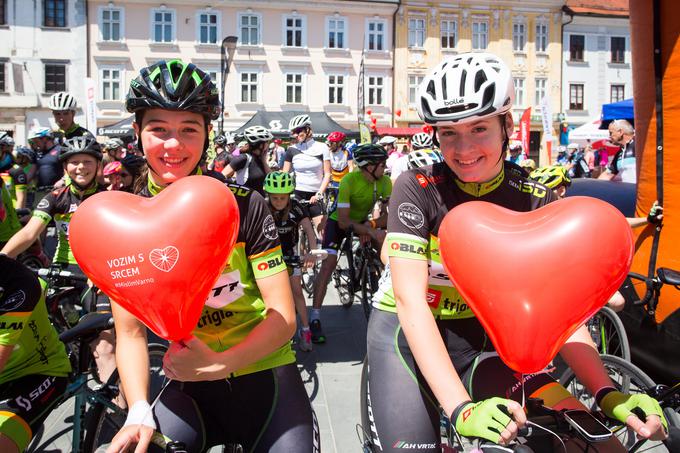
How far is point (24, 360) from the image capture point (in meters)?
2.88

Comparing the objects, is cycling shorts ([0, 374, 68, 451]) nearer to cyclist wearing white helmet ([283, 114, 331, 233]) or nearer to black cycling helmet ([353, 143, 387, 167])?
black cycling helmet ([353, 143, 387, 167])

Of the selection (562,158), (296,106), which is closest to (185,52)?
(296,106)

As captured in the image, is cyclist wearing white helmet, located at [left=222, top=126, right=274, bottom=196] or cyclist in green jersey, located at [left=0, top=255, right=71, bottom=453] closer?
cyclist in green jersey, located at [left=0, top=255, right=71, bottom=453]

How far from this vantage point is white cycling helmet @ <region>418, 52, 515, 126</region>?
2061mm

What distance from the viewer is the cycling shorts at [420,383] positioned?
7.06 feet

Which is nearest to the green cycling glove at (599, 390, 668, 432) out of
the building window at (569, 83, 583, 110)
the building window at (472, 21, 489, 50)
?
the building window at (472, 21, 489, 50)

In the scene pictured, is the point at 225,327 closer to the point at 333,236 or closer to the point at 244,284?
the point at 244,284

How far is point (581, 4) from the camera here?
42.8 metres

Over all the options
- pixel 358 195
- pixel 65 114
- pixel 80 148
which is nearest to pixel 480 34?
pixel 358 195

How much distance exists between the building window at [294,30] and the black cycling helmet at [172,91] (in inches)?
1492

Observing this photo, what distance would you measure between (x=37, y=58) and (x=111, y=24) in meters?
4.96

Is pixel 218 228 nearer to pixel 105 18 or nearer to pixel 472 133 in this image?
pixel 472 133

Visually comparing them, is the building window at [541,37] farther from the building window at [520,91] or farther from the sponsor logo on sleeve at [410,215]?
the sponsor logo on sleeve at [410,215]

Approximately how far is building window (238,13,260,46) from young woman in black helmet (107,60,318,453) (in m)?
37.5
